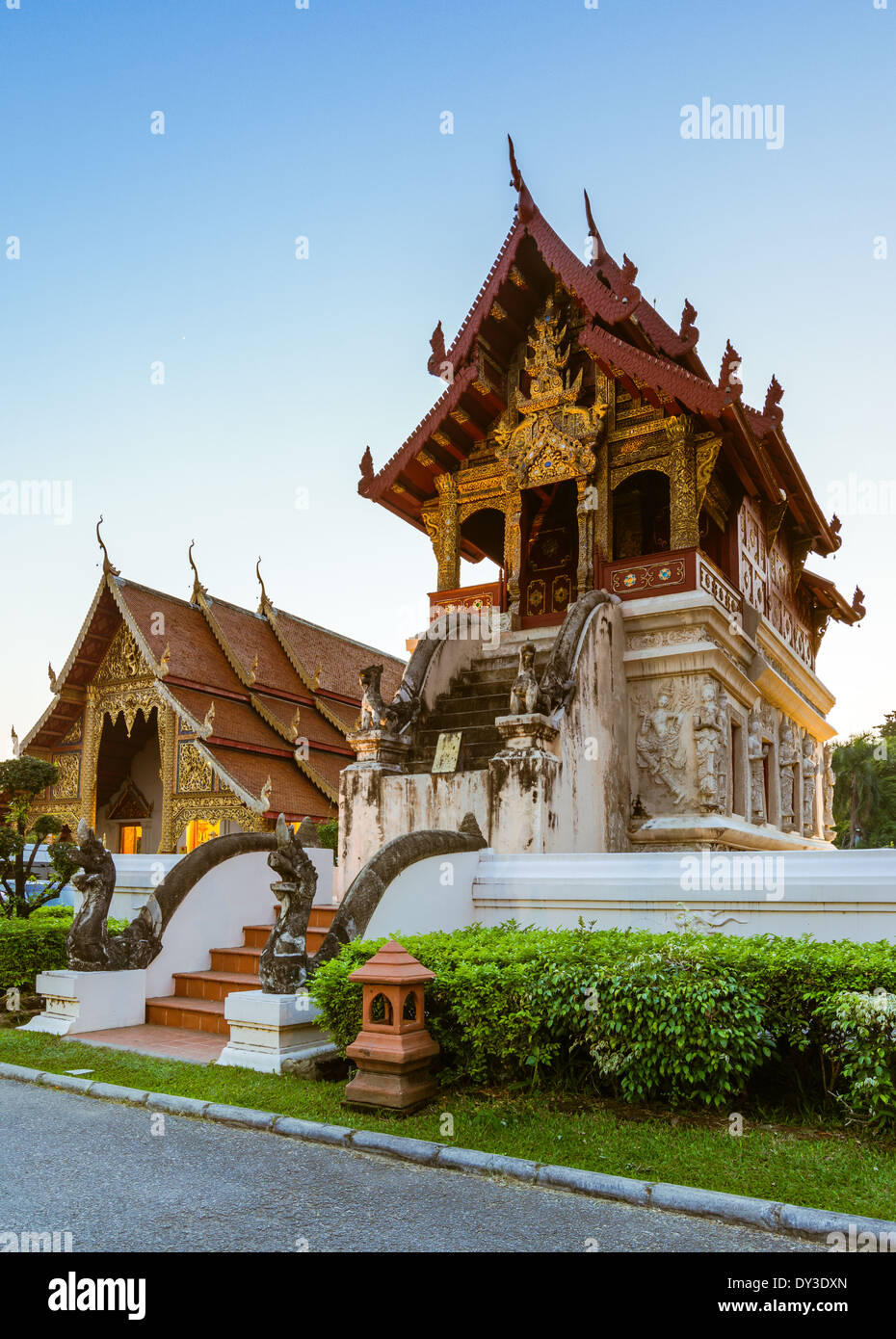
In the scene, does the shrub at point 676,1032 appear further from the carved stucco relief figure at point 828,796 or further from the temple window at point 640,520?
the carved stucco relief figure at point 828,796

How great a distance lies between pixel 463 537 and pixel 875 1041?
13088 millimetres

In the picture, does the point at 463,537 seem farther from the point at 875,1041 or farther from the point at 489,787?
the point at 875,1041

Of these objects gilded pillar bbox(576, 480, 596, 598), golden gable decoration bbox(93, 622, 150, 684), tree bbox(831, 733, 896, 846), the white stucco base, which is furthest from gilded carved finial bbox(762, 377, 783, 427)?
tree bbox(831, 733, 896, 846)

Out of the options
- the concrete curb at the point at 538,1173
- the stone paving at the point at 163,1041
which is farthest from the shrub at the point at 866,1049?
the stone paving at the point at 163,1041

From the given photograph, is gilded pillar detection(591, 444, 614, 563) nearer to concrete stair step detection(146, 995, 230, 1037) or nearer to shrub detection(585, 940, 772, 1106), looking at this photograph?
concrete stair step detection(146, 995, 230, 1037)

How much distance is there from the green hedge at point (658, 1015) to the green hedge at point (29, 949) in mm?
4317

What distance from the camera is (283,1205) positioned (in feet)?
12.5

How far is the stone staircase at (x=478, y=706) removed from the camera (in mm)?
10625

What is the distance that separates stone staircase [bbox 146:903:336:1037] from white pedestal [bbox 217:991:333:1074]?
1.02m

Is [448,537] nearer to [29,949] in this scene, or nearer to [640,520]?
[640,520]

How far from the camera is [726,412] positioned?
11406 mm

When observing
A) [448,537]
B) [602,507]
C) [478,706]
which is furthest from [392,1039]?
[448,537]

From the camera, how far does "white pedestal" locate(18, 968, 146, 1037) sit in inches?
300

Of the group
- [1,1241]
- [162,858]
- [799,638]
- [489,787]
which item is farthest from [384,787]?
[799,638]
